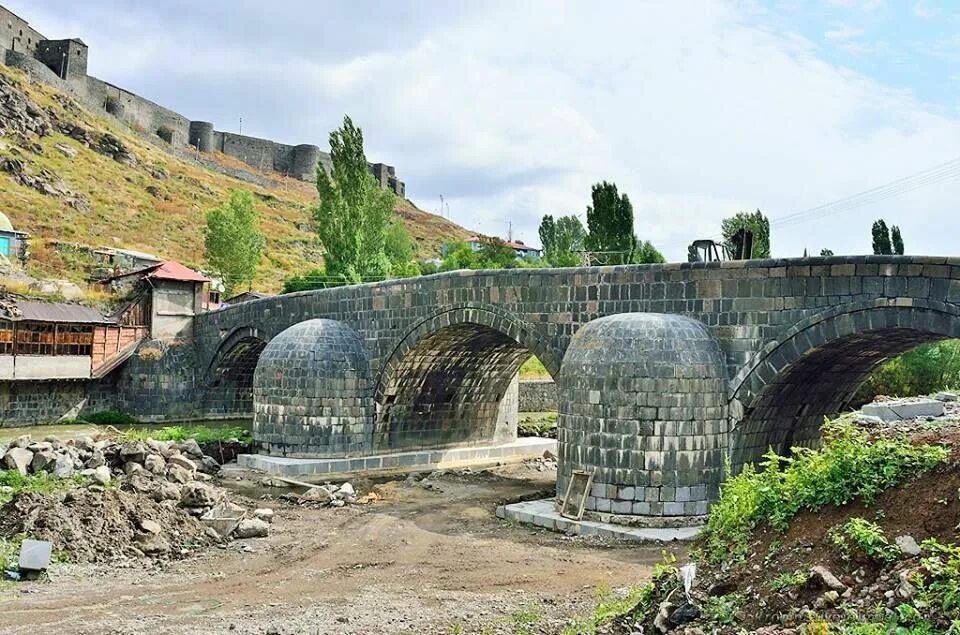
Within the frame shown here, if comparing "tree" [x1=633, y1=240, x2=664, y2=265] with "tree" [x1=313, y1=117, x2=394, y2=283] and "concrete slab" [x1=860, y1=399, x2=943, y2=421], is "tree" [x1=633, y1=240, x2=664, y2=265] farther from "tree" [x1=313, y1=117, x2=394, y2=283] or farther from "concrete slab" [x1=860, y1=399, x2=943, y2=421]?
"concrete slab" [x1=860, y1=399, x2=943, y2=421]

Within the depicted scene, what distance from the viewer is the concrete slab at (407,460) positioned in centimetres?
2339

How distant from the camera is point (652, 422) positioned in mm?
15734

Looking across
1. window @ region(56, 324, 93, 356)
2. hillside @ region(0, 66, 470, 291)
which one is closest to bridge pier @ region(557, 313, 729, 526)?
window @ region(56, 324, 93, 356)

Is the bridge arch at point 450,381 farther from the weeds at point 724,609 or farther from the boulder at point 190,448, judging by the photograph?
the weeds at point 724,609

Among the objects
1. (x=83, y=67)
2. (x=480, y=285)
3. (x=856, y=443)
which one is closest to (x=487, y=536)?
(x=480, y=285)

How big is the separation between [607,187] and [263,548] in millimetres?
33122

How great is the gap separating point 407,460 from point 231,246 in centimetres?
3071

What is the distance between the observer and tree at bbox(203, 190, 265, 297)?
2035 inches

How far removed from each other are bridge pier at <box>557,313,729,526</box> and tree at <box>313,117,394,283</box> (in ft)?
91.2

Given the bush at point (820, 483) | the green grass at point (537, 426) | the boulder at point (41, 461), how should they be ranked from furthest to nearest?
the green grass at point (537, 426)
the boulder at point (41, 461)
the bush at point (820, 483)

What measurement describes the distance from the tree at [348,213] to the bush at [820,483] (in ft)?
115

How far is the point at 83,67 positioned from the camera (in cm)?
8062

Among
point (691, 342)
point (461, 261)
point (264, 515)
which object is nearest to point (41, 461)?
point (264, 515)

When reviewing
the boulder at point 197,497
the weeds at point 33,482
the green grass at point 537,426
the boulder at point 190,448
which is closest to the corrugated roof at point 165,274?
the boulder at point 190,448
